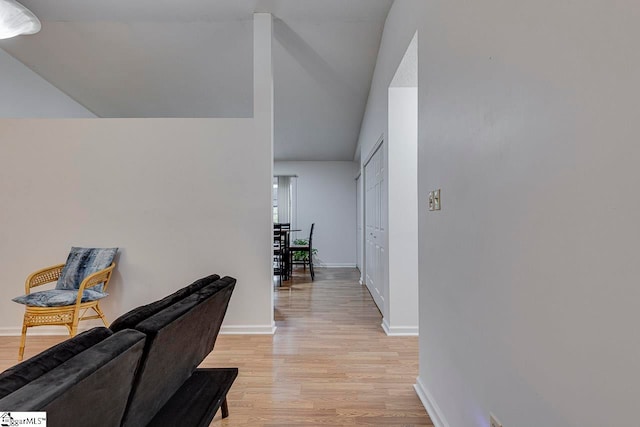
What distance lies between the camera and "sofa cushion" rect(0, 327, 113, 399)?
2.59 ft

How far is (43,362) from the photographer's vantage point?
87cm

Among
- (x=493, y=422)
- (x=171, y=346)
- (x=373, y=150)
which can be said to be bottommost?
(x=493, y=422)

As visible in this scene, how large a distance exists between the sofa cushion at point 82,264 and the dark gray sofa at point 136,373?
1.81m

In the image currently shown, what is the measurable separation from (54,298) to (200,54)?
3.05 metres

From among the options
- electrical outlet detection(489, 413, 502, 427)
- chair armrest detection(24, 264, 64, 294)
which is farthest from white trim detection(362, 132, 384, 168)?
chair armrest detection(24, 264, 64, 294)

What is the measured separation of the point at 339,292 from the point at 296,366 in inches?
98.2

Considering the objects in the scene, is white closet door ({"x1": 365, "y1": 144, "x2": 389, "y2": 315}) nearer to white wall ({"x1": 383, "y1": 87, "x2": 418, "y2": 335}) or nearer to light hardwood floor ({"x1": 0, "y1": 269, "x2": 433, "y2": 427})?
white wall ({"x1": 383, "y1": 87, "x2": 418, "y2": 335})

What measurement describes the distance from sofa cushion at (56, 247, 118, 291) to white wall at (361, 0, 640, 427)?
287 cm

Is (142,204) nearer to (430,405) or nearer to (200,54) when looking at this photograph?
(200,54)

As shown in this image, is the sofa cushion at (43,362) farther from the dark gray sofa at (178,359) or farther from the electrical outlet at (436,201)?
the electrical outlet at (436,201)

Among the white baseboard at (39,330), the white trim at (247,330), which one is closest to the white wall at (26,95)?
the white baseboard at (39,330)

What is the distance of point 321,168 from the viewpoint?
7574 millimetres

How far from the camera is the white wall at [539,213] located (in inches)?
26.8

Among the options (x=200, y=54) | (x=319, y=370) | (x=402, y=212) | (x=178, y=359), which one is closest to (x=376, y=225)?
(x=402, y=212)
